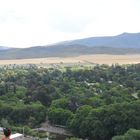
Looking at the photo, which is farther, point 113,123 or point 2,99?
point 2,99

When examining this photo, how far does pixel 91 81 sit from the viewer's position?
3078 inches

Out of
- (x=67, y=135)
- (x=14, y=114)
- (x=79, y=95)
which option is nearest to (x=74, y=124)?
(x=67, y=135)

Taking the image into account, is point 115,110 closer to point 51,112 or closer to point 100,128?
point 100,128

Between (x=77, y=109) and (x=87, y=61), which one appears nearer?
(x=77, y=109)

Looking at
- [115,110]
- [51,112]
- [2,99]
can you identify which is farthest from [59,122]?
[2,99]

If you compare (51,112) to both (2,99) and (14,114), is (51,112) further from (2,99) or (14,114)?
(2,99)

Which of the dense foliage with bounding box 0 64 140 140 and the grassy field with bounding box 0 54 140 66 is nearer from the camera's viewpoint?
the dense foliage with bounding box 0 64 140 140

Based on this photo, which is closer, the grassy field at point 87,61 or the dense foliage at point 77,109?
the dense foliage at point 77,109

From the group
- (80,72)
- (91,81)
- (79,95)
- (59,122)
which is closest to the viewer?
(59,122)

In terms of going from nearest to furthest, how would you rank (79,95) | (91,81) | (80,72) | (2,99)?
1. (79,95)
2. (2,99)
3. (91,81)
4. (80,72)

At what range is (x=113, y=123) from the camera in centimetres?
3675

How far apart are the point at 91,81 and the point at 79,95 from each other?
26763mm

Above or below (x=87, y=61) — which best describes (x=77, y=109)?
above

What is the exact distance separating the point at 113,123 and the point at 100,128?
1160 millimetres
